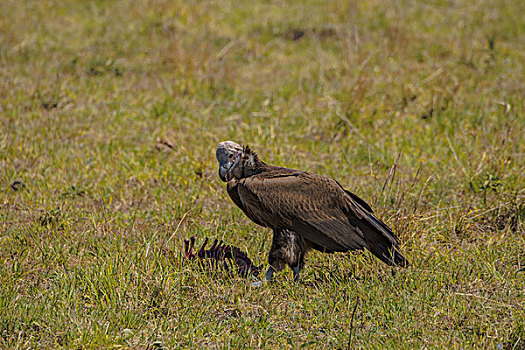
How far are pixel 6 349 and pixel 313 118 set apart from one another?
4.33 meters

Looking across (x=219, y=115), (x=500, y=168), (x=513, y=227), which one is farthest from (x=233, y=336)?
(x=219, y=115)

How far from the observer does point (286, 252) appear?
4.11 metres

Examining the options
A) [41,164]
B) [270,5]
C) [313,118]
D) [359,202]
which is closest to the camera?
[359,202]

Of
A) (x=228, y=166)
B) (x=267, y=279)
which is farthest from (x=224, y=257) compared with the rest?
(x=228, y=166)

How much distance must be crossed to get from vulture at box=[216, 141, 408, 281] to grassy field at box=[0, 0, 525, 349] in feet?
0.57

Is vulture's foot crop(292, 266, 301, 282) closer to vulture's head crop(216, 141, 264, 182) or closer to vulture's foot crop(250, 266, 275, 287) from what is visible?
vulture's foot crop(250, 266, 275, 287)

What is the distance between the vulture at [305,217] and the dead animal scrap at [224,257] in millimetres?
155

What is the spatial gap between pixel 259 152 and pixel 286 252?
221 cm

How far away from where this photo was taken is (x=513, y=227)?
4.88 metres

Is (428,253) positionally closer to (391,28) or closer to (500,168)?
(500,168)

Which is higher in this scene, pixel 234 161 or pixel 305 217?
pixel 234 161

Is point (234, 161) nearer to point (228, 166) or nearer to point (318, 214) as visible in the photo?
point (228, 166)

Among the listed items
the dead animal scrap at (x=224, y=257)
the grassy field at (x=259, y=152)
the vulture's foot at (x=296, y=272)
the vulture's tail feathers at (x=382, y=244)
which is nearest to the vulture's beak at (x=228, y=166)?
the dead animal scrap at (x=224, y=257)

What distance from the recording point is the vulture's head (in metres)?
4.21
